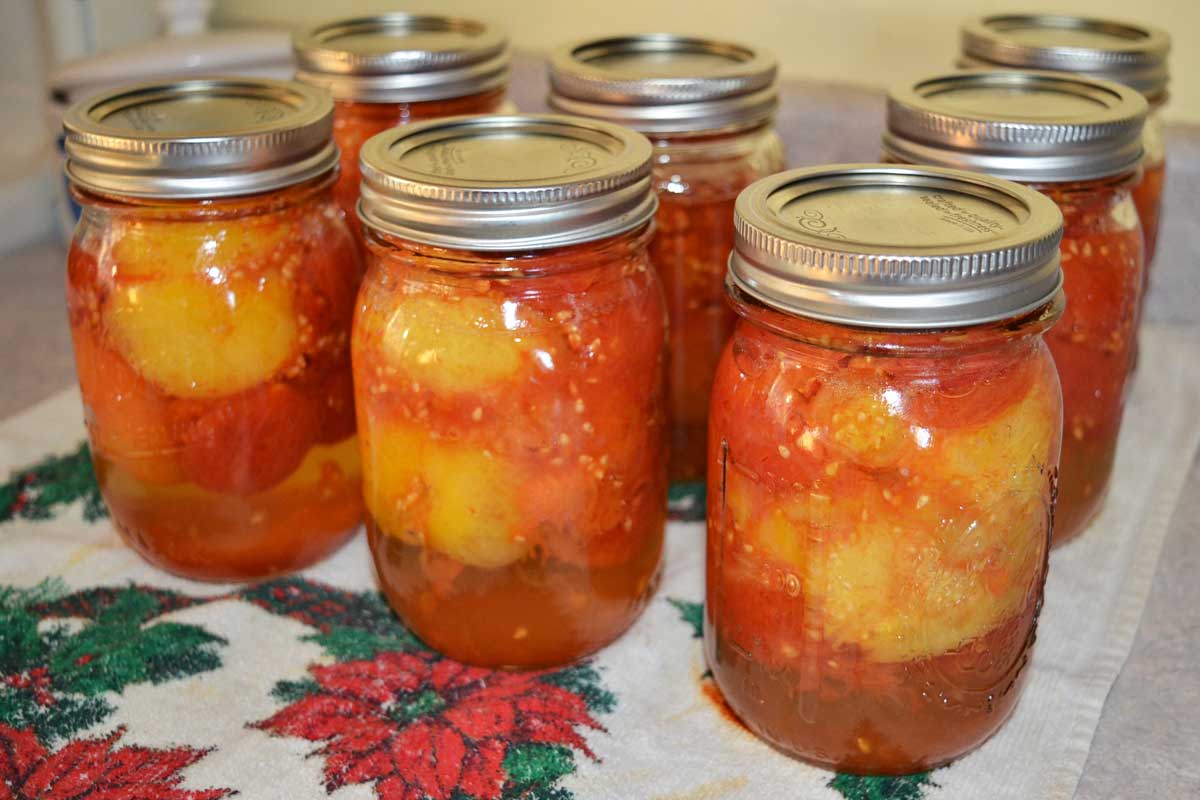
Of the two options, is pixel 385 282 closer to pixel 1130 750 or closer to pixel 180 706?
pixel 180 706

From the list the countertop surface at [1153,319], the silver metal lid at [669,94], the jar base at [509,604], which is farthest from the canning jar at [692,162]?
the countertop surface at [1153,319]

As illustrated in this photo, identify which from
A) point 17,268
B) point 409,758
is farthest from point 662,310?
point 17,268

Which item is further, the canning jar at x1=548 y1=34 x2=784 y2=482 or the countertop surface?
the canning jar at x1=548 y1=34 x2=784 y2=482

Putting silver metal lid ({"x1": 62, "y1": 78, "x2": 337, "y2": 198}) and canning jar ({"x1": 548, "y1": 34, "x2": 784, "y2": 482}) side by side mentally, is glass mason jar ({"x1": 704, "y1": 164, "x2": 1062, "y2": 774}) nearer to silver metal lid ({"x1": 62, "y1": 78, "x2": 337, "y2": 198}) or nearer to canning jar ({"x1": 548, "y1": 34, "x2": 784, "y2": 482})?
canning jar ({"x1": 548, "y1": 34, "x2": 784, "y2": 482})

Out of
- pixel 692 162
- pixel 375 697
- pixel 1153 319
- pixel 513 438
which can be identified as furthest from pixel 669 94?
pixel 1153 319

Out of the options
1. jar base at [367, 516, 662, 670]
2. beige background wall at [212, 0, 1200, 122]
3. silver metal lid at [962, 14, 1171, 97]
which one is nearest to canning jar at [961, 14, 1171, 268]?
silver metal lid at [962, 14, 1171, 97]

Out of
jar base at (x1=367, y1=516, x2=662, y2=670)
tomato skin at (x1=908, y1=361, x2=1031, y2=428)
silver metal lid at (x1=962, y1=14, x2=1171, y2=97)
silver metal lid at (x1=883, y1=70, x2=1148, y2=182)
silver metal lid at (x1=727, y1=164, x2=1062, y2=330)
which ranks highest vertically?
silver metal lid at (x1=962, y1=14, x2=1171, y2=97)

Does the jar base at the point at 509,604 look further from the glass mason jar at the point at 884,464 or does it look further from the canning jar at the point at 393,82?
the canning jar at the point at 393,82

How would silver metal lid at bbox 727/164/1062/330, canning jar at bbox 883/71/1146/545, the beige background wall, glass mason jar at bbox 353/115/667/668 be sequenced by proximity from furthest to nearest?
the beige background wall, canning jar at bbox 883/71/1146/545, glass mason jar at bbox 353/115/667/668, silver metal lid at bbox 727/164/1062/330
